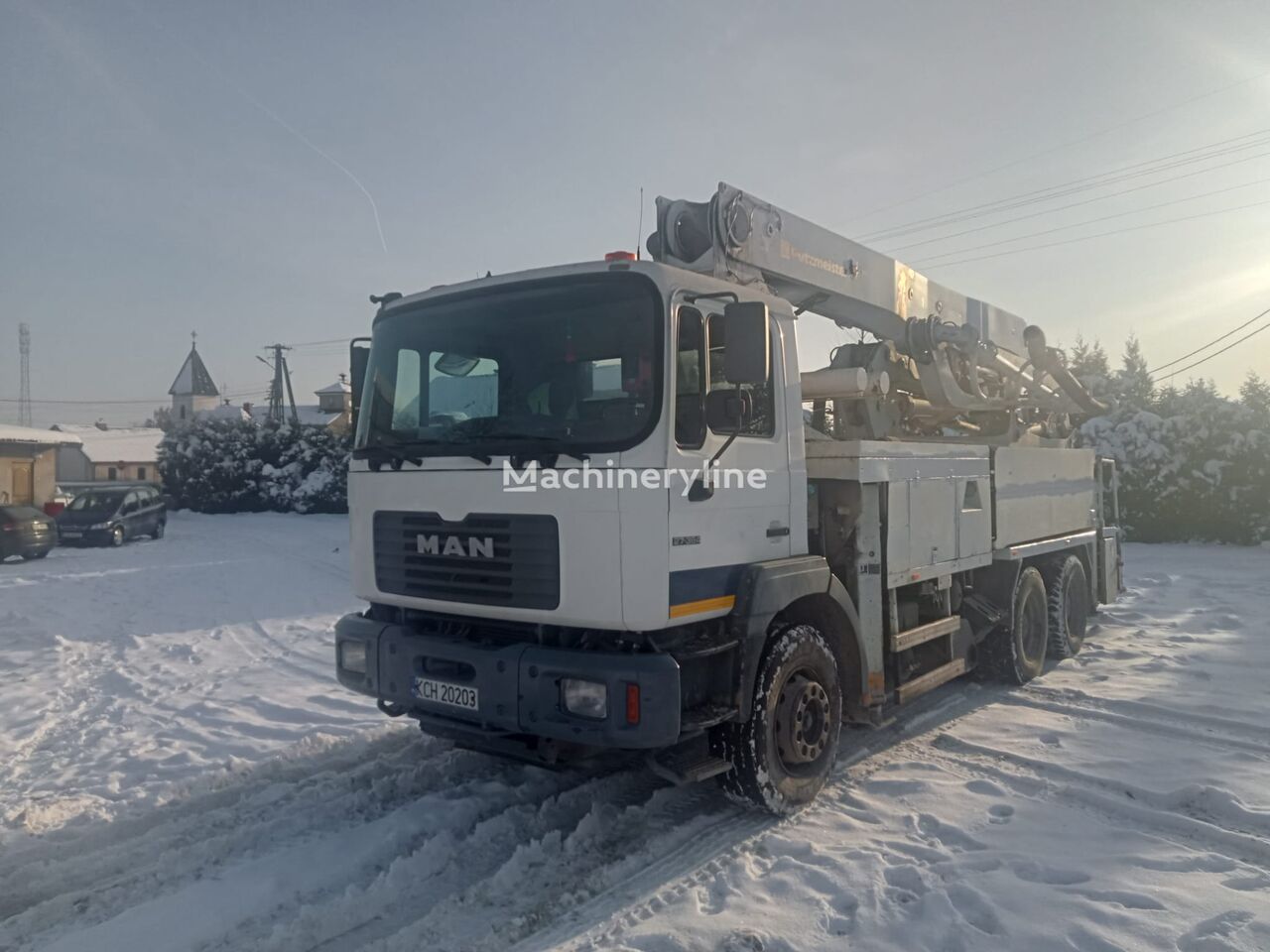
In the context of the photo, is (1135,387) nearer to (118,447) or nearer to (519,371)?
(519,371)

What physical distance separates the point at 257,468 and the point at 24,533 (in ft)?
49.6

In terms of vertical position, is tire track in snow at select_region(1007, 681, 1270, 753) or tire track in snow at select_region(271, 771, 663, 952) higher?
tire track in snow at select_region(1007, 681, 1270, 753)

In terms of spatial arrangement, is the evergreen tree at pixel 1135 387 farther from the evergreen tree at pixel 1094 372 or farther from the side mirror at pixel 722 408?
the side mirror at pixel 722 408

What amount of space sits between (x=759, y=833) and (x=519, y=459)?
234cm

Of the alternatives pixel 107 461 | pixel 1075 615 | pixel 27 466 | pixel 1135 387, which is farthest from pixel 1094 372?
pixel 107 461

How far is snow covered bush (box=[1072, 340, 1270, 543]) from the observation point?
17719 millimetres

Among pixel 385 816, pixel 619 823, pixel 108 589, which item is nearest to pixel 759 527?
pixel 619 823

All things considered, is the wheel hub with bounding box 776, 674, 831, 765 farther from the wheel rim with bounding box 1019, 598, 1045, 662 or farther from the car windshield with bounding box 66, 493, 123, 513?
the car windshield with bounding box 66, 493, 123, 513

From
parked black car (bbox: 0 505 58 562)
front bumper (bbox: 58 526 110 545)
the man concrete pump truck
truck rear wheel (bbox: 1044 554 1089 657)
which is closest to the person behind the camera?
the man concrete pump truck

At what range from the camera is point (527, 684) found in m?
4.05

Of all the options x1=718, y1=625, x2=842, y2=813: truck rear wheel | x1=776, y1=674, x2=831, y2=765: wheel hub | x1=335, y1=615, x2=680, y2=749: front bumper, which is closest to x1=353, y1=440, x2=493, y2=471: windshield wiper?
x1=335, y1=615, x2=680, y2=749: front bumper

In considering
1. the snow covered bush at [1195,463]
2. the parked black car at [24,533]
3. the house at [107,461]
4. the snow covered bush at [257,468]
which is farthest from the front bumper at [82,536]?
the house at [107,461]

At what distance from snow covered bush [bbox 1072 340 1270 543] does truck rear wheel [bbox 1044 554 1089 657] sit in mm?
11639

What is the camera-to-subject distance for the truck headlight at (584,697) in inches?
153
